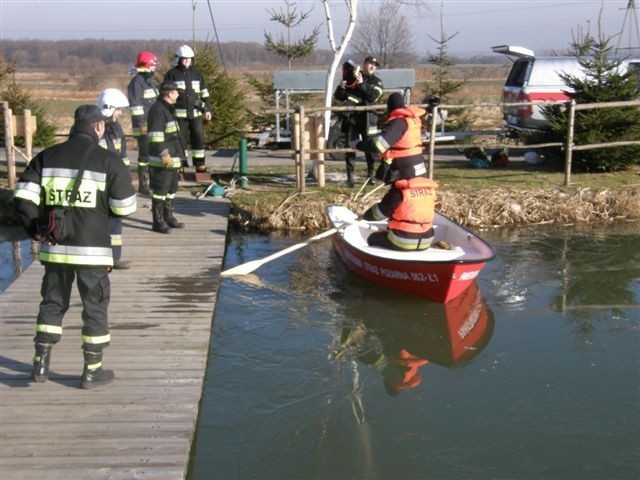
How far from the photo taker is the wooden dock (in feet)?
16.8

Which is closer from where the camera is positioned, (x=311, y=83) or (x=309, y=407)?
(x=309, y=407)

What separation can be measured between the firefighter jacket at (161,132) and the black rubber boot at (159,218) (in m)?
0.78

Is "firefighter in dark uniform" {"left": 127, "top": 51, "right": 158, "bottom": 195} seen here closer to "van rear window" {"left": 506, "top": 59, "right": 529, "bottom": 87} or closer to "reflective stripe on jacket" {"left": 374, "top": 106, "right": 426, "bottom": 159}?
"reflective stripe on jacket" {"left": 374, "top": 106, "right": 426, "bottom": 159}

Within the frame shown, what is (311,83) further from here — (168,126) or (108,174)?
(108,174)

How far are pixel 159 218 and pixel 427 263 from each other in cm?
380

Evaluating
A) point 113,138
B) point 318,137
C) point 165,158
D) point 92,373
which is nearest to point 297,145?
point 318,137

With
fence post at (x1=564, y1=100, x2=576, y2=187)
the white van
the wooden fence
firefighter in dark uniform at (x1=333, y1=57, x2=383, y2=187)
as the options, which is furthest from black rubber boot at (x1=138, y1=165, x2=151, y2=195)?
the white van

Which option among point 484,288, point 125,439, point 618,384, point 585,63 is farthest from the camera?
point 585,63

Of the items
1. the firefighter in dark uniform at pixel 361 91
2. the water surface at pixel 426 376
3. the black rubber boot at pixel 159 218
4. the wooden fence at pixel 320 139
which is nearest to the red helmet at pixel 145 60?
the wooden fence at pixel 320 139

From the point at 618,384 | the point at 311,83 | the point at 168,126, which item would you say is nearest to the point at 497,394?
the point at 618,384

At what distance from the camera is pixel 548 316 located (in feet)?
28.7

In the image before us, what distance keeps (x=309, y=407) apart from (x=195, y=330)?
1471 millimetres

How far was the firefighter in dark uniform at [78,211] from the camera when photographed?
5.58m

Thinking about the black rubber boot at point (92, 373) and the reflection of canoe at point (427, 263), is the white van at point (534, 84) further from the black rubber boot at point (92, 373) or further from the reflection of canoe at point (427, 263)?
the black rubber boot at point (92, 373)
